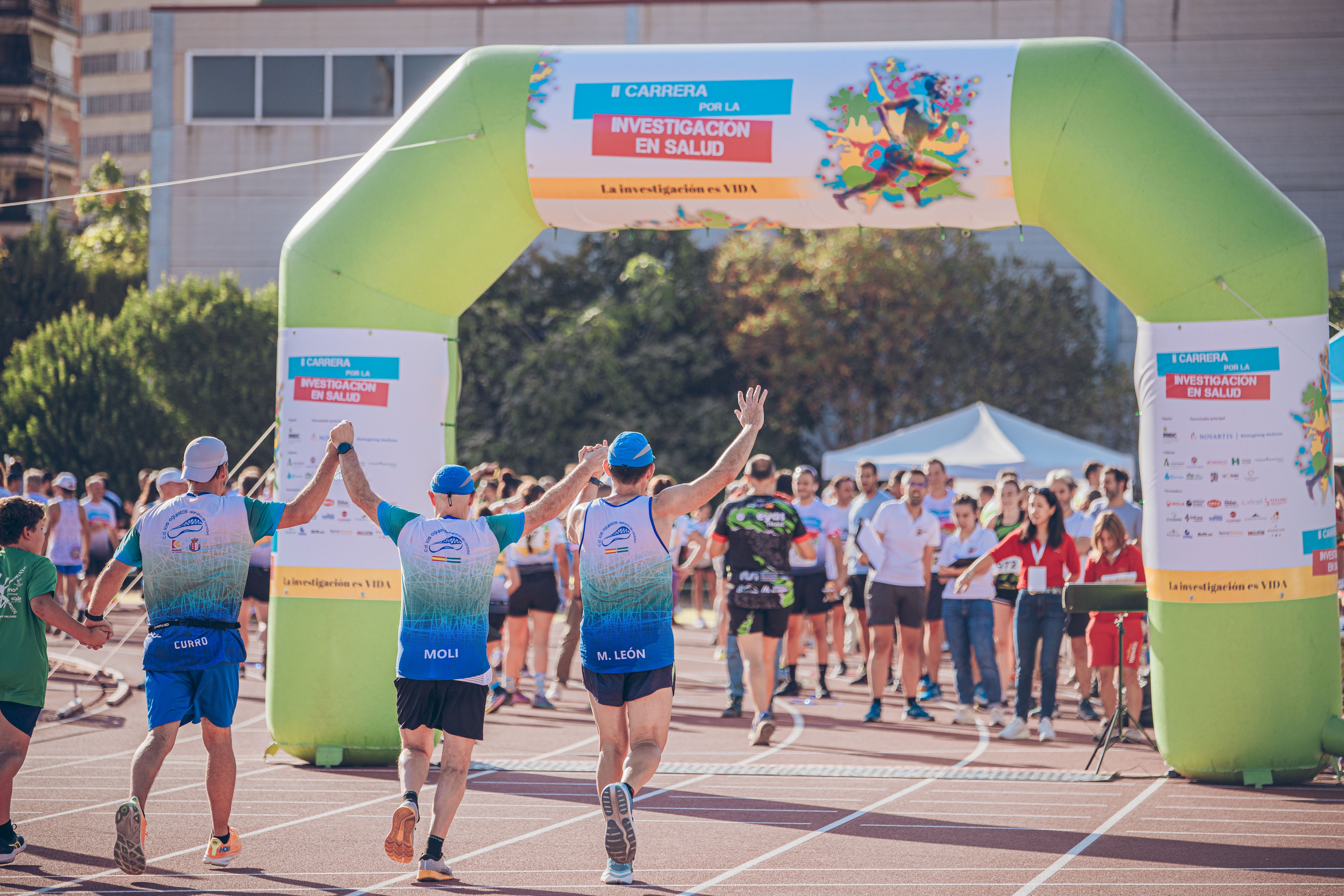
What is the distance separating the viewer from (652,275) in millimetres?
29281

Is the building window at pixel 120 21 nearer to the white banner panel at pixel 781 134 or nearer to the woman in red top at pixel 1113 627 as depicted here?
the white banner panel at pixel 781 134

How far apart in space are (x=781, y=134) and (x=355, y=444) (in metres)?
3.33

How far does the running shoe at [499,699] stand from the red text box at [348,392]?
351cm

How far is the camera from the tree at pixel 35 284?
38.5 meters

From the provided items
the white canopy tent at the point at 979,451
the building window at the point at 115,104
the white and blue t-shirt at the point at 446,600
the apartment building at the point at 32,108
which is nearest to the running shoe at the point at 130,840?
the white and blue t-shirt at the point at 446,600

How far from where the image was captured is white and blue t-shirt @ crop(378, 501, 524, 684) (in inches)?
254

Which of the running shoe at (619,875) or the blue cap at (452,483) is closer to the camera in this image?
the running shoe at (619,875)

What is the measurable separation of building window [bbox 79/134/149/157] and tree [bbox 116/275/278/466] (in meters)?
59.6

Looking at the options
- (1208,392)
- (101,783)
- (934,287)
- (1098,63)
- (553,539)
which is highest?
(934,287)

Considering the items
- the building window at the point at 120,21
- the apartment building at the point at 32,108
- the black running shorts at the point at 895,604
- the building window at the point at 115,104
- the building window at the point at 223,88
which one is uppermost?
the building window at the point at 120,21

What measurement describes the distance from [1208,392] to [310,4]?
29.3 meters

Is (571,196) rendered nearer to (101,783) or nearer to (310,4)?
(101,783)

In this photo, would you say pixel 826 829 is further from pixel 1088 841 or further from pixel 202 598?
pixel 202 598

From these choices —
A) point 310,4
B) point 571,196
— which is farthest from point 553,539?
point 310,4
